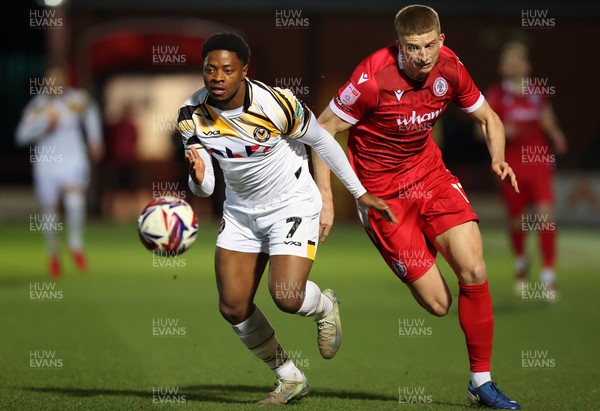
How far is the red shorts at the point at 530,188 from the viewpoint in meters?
12.3

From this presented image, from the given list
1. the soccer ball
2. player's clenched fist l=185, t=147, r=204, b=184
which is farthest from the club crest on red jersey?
the soccer ball

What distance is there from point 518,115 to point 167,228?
22.5ft

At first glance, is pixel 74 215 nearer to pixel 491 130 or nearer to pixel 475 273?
pixel 491 130

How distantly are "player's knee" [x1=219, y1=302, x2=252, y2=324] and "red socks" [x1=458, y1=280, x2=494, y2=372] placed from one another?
4.25 feet

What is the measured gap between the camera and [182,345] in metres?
9.26

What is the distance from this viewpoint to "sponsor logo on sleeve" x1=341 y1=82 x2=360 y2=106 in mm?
6871

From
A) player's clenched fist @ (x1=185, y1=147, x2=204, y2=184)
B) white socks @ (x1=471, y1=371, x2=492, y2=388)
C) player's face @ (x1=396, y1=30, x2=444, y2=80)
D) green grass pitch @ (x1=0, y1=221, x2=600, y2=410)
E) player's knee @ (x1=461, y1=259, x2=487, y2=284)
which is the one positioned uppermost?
player's face @ (x1=396, y1=30, x2=444, y2=80)

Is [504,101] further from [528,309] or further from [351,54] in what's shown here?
[351,54]

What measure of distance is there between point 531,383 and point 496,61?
66.5 feet

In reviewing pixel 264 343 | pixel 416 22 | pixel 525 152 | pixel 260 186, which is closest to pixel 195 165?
pixel 260 186

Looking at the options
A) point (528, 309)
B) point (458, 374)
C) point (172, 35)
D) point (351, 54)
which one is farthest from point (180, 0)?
point (458, 374)

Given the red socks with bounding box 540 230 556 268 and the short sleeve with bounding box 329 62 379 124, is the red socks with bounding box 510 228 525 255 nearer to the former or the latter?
the red socks with bounding box 540 230 556 268

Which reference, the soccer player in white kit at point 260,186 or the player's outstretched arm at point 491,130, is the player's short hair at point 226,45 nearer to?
the soccer player in white kit at point 260,186

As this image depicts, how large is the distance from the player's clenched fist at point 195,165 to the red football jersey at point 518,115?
673 cm
